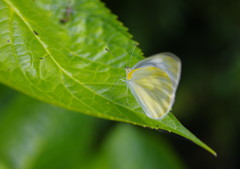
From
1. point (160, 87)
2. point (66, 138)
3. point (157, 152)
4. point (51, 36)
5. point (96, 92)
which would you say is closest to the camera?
point (96, 92)

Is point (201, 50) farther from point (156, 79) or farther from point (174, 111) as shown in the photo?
point (156, 79)

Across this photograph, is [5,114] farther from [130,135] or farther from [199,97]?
[199,97]

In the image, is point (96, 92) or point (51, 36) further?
point (51, 36)

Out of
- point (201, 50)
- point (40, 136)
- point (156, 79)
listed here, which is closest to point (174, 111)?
point (201, 50)

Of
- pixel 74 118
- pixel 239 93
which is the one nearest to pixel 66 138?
pixel 74 118

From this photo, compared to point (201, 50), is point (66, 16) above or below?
above

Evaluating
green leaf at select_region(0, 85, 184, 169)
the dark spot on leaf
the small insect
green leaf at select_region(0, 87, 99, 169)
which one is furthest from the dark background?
the dark spot on leaf
